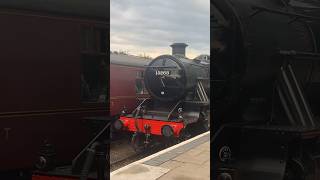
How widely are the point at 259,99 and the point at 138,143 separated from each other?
1.24 meters

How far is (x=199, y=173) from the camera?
3.02 meters

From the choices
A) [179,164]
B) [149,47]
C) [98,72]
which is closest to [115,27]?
[149,47]

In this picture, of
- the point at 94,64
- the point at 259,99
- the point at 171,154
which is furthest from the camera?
the point at 259,99

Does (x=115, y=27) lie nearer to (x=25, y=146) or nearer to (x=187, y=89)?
(x=187, y=89)

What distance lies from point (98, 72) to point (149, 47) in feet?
2.27

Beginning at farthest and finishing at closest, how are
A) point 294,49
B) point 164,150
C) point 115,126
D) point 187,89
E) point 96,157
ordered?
point 294,49 < point 96,157 < point 115,126 < point 187,89 < point 164,150

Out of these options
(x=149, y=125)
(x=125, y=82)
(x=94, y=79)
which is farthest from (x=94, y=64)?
(x=149, y=125)

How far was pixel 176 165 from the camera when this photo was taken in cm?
292

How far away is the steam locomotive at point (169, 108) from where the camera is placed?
285 centimetres

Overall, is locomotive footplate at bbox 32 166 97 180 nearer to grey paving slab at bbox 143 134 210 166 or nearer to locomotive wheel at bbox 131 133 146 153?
locomotive wheel at bbox 131 133 146 153

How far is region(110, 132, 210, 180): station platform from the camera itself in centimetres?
284

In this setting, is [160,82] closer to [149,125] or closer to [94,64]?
[149,125]

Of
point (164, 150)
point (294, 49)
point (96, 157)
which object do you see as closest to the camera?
point (164, 150)

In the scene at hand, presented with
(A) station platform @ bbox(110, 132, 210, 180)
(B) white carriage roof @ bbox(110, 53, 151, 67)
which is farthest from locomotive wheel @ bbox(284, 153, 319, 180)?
(B) white carriage roof @ bbox(110, 53, 151, 67)
